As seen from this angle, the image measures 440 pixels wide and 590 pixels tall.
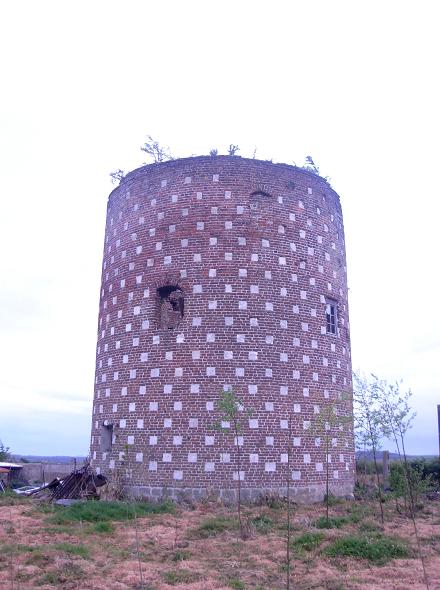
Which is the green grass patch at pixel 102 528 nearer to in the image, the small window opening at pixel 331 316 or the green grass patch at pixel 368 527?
the green grass patch at pixel 368 527

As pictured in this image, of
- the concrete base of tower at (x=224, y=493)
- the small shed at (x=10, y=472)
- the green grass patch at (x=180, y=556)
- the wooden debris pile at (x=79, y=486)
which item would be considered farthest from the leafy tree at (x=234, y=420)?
the small shed at (x=10, y=472)

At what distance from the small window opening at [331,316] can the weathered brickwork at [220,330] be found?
0.17m

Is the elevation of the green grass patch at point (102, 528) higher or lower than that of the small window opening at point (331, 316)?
lower

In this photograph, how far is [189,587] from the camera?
10.5 meters

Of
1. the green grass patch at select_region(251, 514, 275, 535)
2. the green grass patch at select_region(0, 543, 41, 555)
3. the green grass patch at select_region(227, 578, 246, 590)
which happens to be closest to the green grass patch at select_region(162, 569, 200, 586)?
the green grass patch at select_region(227, 578, 246, 590)

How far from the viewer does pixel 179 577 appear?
11.1 metres

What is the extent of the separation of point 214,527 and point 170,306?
815 centimetres

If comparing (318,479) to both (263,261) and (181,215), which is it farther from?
(181,215)

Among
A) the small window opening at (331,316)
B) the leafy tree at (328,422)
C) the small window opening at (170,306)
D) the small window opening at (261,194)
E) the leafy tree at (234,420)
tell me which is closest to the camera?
the leafy tree at (234,420)

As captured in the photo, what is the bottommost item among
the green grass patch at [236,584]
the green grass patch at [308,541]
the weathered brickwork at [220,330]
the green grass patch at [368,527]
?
the green grass patch at [236,584]

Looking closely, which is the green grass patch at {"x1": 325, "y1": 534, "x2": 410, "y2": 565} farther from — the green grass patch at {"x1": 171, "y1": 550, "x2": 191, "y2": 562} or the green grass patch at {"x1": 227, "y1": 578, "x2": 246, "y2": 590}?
the green grass patch at {"x1": 171, "y1": 550, "x2": 191, "y2": 562}

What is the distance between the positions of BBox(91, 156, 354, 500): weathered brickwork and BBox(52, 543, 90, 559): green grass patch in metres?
5.73

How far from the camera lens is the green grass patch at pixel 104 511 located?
16469mm

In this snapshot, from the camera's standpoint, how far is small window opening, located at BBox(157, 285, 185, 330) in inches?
807
